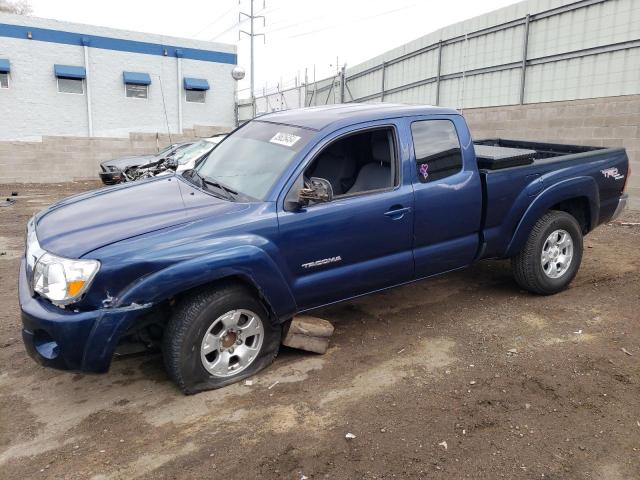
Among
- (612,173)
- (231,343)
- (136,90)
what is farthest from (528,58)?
(136,90)

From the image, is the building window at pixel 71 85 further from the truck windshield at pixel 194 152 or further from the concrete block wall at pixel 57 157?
the truck windshield at pixel 194 152

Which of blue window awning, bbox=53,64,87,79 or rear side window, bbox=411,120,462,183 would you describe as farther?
blue window awning, bbox=53,64,87,79

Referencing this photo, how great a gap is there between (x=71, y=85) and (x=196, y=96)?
17.1 feet

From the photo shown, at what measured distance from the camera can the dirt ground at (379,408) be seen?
2795 millimetres

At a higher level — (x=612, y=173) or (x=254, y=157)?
(x=254, y=157)

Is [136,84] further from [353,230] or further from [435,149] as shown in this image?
[353,230]

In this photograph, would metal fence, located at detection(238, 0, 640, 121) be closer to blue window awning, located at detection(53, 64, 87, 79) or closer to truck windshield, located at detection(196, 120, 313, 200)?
truck windshield, located at detection(196, 120, 313, 200)

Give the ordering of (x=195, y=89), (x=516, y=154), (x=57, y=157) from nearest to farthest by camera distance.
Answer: (x=516, y=154), (x=57, y=157), (x=195, y=89)

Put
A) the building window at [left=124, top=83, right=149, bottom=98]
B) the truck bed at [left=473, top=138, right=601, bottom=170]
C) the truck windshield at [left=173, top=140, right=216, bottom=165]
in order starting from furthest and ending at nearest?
the building window at [left=124, top=83, right=149, bottom=98]
the truck windshield at [left=173, top=140, right=216, bottom=165]
the truck bed at [left=473, top=138, right=601, bottom=170]

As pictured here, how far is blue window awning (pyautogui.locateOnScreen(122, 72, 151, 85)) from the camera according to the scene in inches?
835

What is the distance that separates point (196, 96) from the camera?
23.5 metres

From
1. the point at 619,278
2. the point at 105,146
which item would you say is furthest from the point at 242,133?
the point at 105,146

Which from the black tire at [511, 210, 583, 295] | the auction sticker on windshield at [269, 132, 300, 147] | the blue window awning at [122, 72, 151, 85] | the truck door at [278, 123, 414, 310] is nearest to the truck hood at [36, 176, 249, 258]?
the truck door at [278, 123, 414, 310]

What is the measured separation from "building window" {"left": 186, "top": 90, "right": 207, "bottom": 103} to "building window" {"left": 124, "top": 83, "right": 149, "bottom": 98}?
1.89 metres
